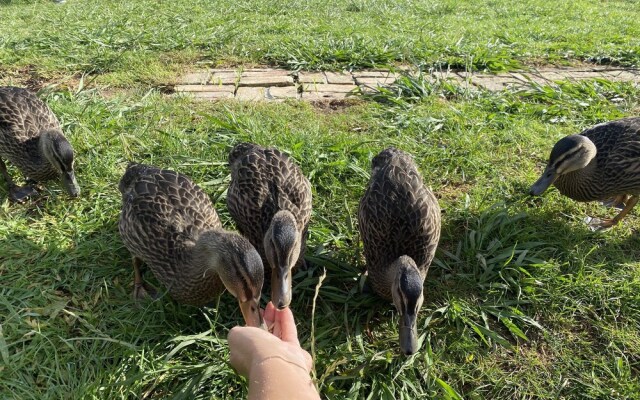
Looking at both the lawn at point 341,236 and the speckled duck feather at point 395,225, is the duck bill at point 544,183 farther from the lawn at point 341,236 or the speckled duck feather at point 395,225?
the speckled duck feather at point 395,225

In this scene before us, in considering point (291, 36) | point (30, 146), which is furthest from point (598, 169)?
point (291, 36)

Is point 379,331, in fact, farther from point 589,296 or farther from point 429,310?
point 589,296

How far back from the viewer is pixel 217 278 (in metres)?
2.88

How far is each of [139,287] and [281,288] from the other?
112 cm

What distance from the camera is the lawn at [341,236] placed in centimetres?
267

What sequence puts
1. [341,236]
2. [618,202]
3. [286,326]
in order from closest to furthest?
[286,326] < [341,236] < [618,202]

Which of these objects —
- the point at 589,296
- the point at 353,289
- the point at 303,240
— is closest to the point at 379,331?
the point at 353,289

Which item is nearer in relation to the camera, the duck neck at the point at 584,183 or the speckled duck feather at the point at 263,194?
the speckled duck feather at the point at 263,194

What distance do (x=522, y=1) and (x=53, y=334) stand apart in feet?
39.8

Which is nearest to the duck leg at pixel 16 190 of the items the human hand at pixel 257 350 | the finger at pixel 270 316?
the finger at pixel 270 316

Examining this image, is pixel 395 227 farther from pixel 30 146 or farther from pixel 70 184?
pixel 30 146

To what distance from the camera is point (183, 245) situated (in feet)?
9.81

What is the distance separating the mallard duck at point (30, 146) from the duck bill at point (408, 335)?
9.48 ft

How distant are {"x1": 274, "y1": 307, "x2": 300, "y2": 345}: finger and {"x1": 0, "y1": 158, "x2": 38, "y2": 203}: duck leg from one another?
9.06 ft
